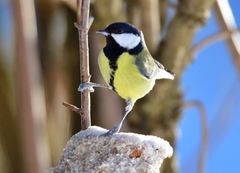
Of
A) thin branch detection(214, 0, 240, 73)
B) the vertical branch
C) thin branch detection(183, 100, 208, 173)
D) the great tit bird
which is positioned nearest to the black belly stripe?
the great tit bird

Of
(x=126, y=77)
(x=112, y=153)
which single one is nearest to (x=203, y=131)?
(x=126, y=77)

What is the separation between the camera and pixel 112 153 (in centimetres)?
71

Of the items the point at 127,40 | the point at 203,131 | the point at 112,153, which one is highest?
the point at 127,40

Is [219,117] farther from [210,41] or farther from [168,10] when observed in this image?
[168,10]

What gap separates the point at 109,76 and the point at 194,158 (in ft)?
2.93

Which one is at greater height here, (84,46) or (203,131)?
(84,46)

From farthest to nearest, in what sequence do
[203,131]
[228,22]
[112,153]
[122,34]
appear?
[228,22] → [203,131] → [122,34] → [112,153]

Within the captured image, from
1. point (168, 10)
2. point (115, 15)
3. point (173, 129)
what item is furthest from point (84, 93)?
point (168, 10)

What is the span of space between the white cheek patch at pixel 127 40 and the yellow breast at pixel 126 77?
0.07ft

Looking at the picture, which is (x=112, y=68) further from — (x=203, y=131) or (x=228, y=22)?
(x=228, y=22)

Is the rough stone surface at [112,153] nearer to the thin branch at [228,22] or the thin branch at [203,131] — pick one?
the thin branch at [203,131]

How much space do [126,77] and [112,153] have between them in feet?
1.00

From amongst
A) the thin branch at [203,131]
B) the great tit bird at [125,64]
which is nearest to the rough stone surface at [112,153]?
the great tit bird at [125,64]

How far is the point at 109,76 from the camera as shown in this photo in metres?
0.98
